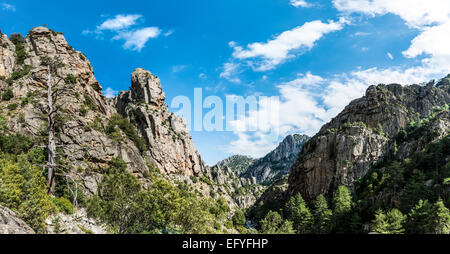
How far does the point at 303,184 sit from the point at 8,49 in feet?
361

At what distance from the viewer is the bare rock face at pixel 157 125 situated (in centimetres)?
10594

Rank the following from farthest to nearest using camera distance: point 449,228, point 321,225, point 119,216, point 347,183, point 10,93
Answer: point 347,183 → point 321,225 → point 10,93 → point 449,228 → point 119,216

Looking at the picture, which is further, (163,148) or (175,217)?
(163,148)

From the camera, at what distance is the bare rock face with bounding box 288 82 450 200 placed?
10525 centimetres

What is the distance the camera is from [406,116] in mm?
121312

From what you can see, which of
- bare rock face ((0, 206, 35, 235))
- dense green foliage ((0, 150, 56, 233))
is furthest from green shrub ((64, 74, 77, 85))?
bare rock face ((0, 206, 35, 235))

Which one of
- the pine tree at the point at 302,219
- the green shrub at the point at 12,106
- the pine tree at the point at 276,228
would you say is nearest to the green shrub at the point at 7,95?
the green shrub at the point at 12,106

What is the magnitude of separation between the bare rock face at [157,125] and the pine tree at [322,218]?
56.2m

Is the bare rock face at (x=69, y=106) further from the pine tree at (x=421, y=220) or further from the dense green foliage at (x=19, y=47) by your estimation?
the pine tree at (x=421, y=220)

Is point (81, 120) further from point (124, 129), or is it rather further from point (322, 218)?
point (322, 218)

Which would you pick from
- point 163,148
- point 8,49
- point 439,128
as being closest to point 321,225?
point 439,128

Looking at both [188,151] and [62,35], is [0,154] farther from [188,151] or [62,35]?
[188,151]

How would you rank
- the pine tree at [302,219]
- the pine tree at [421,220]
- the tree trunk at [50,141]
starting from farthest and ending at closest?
the pine tree at [302,219] → the pine tree at [421,220] → the tree trunk at [50,141]

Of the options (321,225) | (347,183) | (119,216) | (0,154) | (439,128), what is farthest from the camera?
(347,183)
